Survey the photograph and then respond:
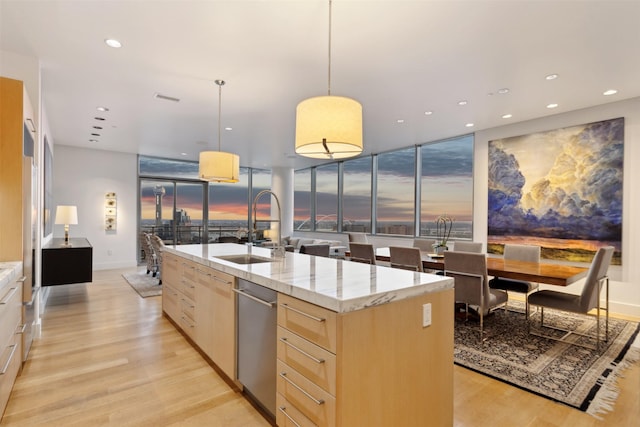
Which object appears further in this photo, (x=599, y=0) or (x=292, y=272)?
(x=599, y=0)

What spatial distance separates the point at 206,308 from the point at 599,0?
381 centimetres

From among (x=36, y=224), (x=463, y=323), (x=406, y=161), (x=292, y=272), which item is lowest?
(x=463, y=323)

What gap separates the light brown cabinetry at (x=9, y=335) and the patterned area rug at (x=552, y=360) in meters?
3.27

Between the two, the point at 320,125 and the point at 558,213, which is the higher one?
the point at 320,125

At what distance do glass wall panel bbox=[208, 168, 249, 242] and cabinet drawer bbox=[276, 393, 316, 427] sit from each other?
25.9 ft

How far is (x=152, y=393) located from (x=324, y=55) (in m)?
3.21

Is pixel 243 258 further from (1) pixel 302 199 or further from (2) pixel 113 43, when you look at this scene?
(1) pixel 302 199

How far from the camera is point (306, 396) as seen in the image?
1584 mm

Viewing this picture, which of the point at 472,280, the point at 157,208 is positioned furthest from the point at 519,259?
the point at 157,208

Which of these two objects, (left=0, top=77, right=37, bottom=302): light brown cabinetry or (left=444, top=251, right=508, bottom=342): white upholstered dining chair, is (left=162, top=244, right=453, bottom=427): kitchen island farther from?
(left=0, top=77, right=37, bottom=302): light brown cabinetry

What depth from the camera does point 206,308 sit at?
2771mm

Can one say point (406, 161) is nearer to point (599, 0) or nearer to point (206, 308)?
point (599, 0)

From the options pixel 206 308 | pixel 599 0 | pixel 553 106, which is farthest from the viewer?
pixel 553 106

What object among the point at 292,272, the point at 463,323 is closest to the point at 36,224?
the point at 292,272
